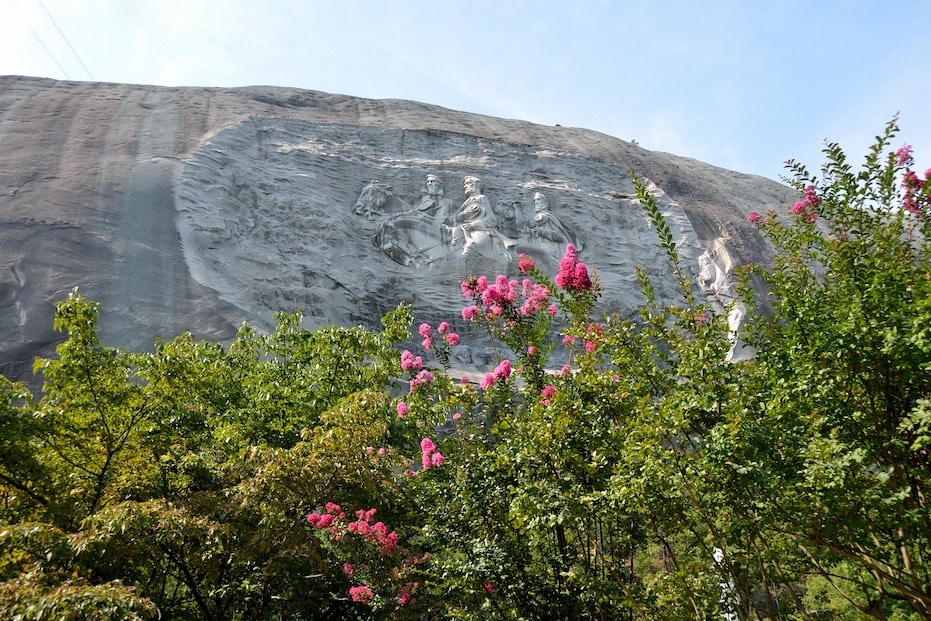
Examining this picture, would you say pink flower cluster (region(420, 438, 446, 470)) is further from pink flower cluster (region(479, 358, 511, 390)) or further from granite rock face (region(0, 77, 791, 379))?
granite rock face (region(0, 77, 791, 379))

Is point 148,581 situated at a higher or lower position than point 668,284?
lower

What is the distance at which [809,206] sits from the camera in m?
5.27

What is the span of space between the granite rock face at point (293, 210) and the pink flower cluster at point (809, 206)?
15.4m

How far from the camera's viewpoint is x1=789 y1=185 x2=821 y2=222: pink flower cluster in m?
5.17

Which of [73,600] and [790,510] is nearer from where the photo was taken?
[73,600]

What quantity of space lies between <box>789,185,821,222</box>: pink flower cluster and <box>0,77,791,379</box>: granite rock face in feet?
50.5

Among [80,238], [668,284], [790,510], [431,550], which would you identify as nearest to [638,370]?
[790,510]

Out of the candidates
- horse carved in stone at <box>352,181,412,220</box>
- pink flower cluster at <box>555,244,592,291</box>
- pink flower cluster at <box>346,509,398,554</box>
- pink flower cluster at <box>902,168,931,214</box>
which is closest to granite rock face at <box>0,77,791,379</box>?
horse carved in stone at <box>352,181,412,220</box>

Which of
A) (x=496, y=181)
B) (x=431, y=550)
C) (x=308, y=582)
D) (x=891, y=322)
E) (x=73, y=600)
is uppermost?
(x=496, y=181)

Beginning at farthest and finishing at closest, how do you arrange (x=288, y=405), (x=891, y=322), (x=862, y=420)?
1. (x=288, y=405)
2. (x=862, y=420)
3. (x=891, y=322)

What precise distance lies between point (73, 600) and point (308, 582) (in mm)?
3763

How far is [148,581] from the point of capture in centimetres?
584

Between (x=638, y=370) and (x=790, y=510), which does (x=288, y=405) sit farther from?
(x=790, y=510)

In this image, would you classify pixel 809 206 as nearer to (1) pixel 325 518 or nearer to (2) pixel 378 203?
(1) pixel 325 518
